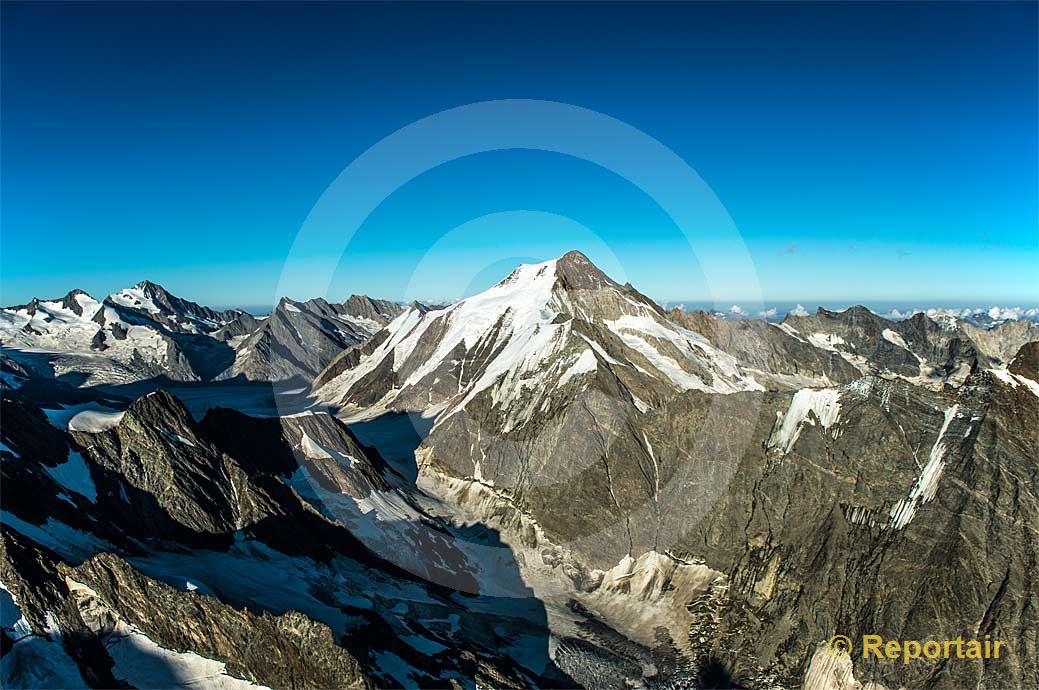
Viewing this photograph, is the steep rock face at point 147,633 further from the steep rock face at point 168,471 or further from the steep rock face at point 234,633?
the steep rock face at point 168,471

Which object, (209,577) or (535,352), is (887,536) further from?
(535,352)

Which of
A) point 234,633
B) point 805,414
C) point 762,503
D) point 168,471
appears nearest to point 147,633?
point 234,633

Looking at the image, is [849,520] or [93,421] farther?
[849,520]

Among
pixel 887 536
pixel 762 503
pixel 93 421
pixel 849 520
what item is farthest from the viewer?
pixel 762 503

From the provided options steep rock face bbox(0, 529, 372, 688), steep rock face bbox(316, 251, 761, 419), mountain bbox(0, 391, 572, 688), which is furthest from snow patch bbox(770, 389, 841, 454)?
steep rock face bbox(0, 529, 372, 688)

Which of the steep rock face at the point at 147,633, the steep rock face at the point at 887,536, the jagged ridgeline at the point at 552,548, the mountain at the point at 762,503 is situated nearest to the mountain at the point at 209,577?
the steep rock face at the point at 147,633

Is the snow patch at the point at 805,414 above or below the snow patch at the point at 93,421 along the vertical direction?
below

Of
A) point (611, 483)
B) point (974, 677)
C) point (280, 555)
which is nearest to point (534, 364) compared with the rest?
point (611, 483)

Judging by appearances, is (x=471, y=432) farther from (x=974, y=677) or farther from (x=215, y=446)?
(x=974, y=677)
